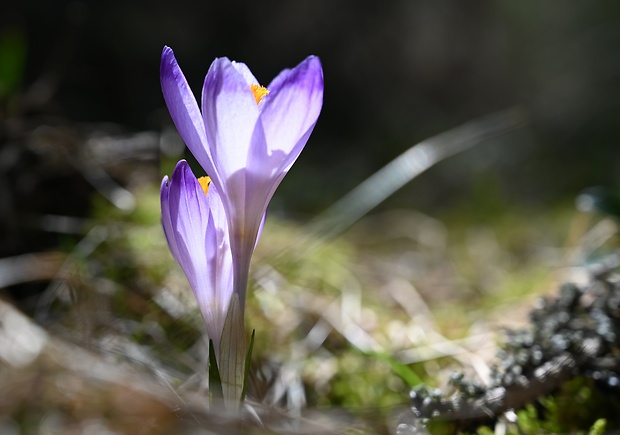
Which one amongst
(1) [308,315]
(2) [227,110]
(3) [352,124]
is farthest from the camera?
(3) [352,124]

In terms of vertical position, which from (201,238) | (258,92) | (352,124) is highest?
(352,124)

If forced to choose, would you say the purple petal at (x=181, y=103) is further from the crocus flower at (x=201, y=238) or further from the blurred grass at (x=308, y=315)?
the blurred grass at (x=308, y=315)

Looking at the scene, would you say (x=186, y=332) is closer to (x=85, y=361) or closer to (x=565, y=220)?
(x=85, y=361)

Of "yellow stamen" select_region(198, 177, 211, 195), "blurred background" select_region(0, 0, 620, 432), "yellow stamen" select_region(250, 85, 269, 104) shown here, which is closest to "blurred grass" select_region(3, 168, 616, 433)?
"blurred background" select_region(0, 0, 620, 432)

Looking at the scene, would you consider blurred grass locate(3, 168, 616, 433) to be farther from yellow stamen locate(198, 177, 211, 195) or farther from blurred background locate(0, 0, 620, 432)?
yellow stamen locate(198, 177, 211, 195)

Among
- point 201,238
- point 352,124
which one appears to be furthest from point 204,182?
point 352,124

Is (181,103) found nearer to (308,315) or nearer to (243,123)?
(243,123)
